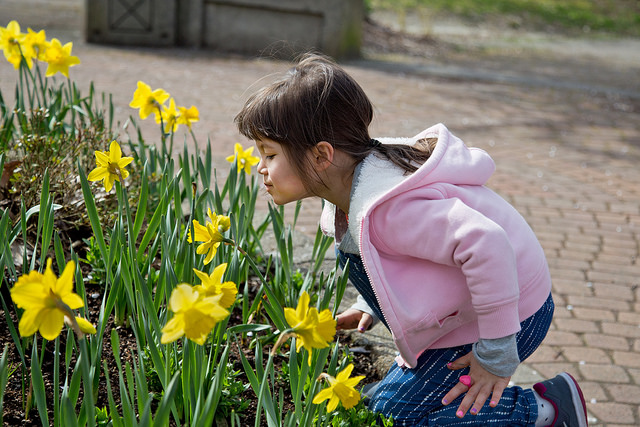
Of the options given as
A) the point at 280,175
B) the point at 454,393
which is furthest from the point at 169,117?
the point at 454,393

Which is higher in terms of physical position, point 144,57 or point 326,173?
point 326,173

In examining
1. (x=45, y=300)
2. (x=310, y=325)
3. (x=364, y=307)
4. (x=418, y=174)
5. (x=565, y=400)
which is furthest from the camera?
(x=364, y=307)

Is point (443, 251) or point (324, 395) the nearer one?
Result: point (324, 395)

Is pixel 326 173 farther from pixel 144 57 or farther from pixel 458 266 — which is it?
pixel 144 57

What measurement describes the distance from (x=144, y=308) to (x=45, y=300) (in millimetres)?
830

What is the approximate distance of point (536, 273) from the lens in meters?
1.99

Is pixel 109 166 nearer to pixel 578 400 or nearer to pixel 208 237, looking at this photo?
pixel 208 237

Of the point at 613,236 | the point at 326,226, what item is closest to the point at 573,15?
the point at 613,236

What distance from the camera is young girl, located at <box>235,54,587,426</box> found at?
5.72 ft

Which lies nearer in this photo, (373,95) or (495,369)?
(495,369)

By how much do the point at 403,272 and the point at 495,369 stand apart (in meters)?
0.34

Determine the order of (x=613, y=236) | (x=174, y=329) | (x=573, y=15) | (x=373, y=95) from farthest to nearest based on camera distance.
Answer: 1. (x=573, y=15)
2. (x=373, y=95)
3. (x=613, y=236)
4. (x=174, y=329)

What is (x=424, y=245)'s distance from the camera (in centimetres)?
177

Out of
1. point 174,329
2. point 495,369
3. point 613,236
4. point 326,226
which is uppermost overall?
point 174,329
